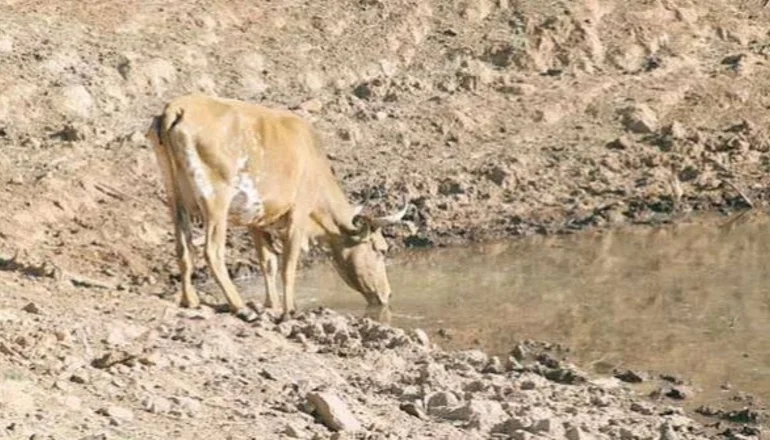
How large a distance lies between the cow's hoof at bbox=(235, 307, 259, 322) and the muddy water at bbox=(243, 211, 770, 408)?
75.2 inches

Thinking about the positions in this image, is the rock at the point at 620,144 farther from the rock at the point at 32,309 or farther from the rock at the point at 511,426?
the rock at the point at 511,426

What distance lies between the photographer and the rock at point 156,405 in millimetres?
9391

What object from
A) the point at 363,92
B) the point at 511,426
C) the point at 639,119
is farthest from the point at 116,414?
the point at 639,119

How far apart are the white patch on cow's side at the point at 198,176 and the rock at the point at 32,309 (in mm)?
1978

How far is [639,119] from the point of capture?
21484 millimetres

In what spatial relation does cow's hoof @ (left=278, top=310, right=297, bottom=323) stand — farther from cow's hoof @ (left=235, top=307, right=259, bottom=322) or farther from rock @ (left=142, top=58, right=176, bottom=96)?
rock @ (left=142, top=58, right=176, bottom=96)

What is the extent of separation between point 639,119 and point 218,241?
9194 millimetres

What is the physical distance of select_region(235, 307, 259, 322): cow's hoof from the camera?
42.9 ft

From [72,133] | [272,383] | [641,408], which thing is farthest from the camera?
[72,133]

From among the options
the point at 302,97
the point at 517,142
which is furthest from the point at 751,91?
the point at 302,97

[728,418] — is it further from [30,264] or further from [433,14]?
[433,14]

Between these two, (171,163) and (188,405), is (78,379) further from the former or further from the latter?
(171,163)

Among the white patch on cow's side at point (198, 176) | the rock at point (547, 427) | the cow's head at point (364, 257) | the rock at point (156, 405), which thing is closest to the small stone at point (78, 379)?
the rock at point (156, 405)

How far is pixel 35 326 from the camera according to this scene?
35.3ft
